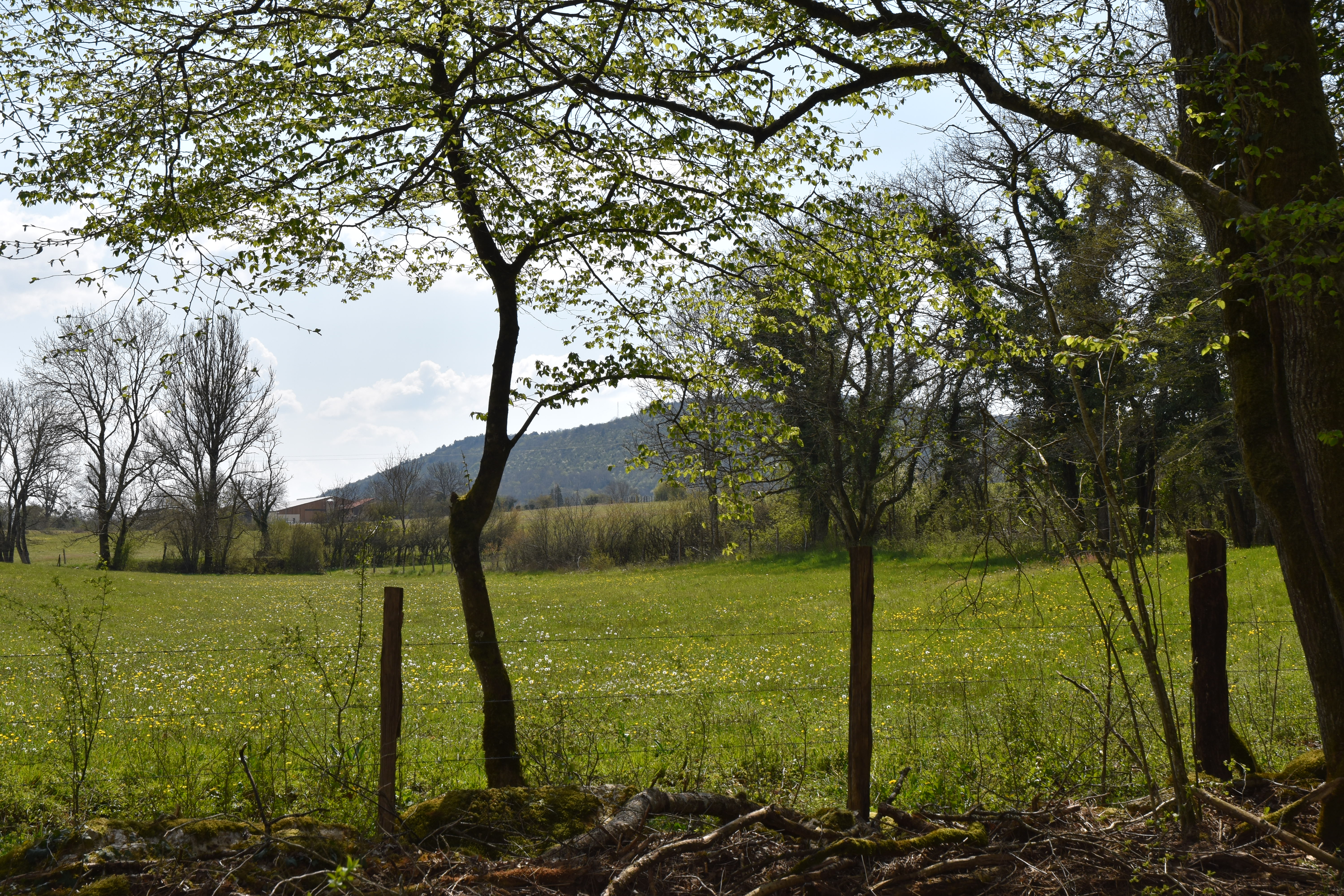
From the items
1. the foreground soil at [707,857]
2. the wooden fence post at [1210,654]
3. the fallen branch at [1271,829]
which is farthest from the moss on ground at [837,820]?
the wooden fence post at [1210,654]

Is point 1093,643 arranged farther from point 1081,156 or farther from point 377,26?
point 1081,156

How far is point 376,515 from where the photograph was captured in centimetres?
5619

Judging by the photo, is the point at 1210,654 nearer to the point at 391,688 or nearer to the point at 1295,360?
the point at 1295,360

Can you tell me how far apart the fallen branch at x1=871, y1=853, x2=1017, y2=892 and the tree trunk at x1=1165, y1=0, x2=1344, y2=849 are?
6.19ft

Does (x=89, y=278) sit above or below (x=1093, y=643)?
above

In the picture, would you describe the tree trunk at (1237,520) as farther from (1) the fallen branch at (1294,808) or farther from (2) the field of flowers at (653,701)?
(1) the fallen branch at (1294,808)

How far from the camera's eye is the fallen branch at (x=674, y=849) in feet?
13.5

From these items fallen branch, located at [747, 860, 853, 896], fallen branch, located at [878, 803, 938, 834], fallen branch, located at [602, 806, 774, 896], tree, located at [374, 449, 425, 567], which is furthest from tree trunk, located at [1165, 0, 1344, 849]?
tree, located at [374, 449, 425, 567]

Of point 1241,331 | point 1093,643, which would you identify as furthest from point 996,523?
point 1241,331

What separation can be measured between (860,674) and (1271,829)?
221cm

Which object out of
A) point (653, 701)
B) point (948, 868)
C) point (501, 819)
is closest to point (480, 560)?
point (501, 819)

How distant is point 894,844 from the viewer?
179 inches

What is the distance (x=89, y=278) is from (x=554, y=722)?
5.08m

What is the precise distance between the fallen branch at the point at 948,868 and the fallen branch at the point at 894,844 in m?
0.19
